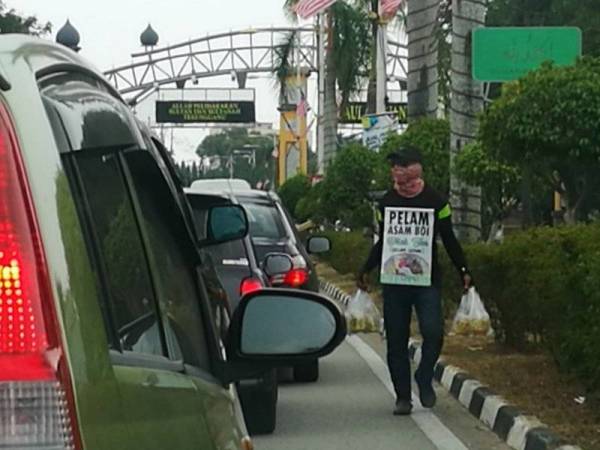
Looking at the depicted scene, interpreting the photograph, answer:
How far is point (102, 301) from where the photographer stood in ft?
7.77

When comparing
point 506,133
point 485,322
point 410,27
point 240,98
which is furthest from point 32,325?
point 240,98

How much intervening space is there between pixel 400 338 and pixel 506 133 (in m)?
6.36

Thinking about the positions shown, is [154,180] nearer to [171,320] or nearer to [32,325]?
[171,320]

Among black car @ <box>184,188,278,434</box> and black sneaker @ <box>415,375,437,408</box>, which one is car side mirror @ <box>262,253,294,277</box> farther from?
black sneaker @ <box>415,375,437,408</box>

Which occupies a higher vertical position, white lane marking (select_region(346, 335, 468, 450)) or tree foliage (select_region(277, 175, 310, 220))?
white lane marking (select_region(346, 335, 468, 450))

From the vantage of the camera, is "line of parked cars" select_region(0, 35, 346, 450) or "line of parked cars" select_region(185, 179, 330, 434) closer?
"line of parked cars" select_region(0, 35, 346, 450)

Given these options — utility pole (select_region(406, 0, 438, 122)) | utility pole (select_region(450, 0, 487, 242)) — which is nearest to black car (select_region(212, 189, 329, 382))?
utility pole (select_region(450, 0, 487, 242))

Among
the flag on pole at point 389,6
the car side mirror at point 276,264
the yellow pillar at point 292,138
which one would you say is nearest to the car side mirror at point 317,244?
the car side mirror at point 276,264

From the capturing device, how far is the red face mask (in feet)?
35.4

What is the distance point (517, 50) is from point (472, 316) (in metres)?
7.49

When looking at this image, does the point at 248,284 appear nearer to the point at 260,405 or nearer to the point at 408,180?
the point at 260,405

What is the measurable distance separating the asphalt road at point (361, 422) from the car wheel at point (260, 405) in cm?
9

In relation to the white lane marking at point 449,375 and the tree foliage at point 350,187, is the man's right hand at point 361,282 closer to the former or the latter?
the white lane marking at point 449,375

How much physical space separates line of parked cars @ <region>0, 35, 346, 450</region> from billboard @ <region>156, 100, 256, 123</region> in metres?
87.4
